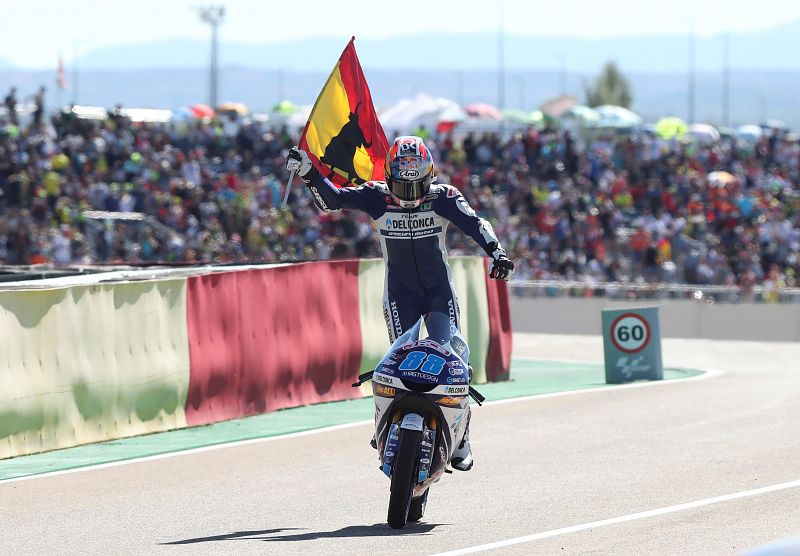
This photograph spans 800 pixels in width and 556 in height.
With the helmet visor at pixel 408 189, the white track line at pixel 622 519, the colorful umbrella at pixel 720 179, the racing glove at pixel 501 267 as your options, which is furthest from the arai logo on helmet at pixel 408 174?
the colorful umbrella at pixel 720 179

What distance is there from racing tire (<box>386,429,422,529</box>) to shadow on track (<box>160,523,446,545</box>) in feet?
0.29

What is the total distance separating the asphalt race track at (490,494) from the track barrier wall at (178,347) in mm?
1081

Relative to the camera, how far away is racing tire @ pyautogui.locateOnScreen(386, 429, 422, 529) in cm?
802

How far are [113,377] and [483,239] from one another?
455cm

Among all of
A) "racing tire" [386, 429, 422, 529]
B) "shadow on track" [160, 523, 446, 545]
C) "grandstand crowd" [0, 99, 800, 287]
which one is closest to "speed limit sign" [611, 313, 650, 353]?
"grandstand crowd" [0, 99, 800, 287]

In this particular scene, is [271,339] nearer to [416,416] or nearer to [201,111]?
[416,416]

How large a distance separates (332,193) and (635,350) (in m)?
8.99

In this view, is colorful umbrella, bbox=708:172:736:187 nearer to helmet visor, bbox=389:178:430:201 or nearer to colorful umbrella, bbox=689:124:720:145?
colorful umbrella, bbox=689:124:720:145

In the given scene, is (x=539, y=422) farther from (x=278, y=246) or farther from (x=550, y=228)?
(x=550, y=228)

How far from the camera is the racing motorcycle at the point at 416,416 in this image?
26.5 ft

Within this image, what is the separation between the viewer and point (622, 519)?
820cm

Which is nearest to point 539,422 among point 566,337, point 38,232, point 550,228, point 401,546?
point 401,546

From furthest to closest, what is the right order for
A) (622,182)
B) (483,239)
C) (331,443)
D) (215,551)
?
(622,182), (331,443), (483,239), (215,551)

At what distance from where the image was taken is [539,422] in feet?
44.1
